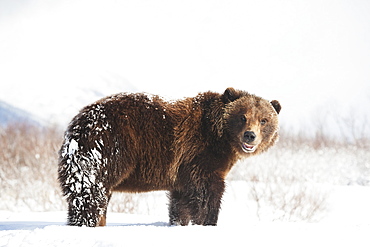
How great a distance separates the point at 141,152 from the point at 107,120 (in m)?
0.57

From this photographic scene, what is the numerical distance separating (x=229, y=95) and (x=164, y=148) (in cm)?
138

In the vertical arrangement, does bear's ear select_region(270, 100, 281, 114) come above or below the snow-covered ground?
above

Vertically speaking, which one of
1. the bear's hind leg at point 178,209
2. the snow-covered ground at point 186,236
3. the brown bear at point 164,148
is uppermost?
the brown bear at point 164,148

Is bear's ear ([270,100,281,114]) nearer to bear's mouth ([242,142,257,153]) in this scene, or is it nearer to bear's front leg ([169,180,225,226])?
bear's mouth ([242,142,257,153])

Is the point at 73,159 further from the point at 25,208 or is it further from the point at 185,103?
the point at 25,208

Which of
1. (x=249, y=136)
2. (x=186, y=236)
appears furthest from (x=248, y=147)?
(x=186, y=236)

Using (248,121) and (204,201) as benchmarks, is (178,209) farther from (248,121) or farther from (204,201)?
(248,121)

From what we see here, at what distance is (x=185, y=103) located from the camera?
5.90 meters

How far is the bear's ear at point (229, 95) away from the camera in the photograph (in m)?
6.13

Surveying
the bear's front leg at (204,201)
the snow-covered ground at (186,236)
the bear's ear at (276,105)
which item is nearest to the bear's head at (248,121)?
the bear's ear at (276,105)

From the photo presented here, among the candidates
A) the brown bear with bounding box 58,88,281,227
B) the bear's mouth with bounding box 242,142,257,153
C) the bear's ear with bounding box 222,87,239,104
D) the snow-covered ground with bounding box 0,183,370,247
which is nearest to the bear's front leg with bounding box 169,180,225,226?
the brown bear with bounding box 58,88,281,227

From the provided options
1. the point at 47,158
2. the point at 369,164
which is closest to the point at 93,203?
the point at 47,158

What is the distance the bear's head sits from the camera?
5.76 meters

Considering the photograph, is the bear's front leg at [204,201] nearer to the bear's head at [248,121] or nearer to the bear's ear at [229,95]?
the bear's head at [248,121]
